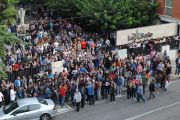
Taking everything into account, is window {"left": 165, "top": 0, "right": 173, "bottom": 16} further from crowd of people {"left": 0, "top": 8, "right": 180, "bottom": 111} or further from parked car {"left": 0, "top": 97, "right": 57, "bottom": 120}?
parked car {"left": 0, "top": 97, "right": 57, "bottom": 120}

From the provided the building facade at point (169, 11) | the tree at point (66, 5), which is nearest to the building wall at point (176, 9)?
the building facade at point (169, 11)

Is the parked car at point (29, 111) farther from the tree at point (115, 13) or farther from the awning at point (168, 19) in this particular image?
the awning at point (168, 19)

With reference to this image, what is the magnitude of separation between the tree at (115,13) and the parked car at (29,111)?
43.3 feet

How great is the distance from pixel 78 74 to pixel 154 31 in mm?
11261

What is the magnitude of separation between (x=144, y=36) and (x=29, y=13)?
19811 millimetres

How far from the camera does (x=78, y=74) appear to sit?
17984 mm

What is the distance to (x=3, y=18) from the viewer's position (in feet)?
70.0

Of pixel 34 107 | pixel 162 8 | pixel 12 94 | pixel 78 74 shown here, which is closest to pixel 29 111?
pixel 34 107

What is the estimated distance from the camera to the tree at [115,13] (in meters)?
25.4

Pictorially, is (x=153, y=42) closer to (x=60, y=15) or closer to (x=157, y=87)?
(x=157, y=87)

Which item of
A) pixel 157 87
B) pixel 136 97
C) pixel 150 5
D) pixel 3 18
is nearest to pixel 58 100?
pixel 136 97

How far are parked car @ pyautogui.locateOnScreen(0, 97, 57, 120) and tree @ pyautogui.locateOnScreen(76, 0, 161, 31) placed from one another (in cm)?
1319

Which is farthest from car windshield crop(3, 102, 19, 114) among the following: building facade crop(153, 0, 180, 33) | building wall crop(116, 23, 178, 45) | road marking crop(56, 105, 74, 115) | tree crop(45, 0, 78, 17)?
building facade crop(153, 0, 180, 33)

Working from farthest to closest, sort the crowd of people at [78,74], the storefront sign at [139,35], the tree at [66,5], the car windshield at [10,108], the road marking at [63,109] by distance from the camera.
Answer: the tree at [66,5] < the storefront sign at [139,35] < the crowd of people at [78,74] < the road marking at [63,109] < the car windshield at [10,108]
